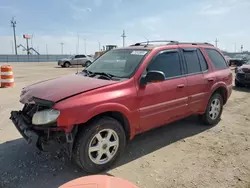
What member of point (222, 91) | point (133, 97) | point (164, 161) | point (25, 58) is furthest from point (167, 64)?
point (25, 58)

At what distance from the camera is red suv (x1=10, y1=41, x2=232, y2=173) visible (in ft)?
10.5

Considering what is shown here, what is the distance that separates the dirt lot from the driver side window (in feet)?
4.27

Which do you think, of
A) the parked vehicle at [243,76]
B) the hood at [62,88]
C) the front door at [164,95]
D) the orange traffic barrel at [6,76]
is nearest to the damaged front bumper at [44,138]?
the hood at [62,88]

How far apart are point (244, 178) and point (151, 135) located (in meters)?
1.95

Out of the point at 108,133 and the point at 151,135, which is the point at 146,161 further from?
the point at 151,135

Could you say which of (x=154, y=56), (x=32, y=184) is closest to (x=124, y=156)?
(x=32, y=184)

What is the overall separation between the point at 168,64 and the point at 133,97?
1151mm

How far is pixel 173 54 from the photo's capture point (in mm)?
4602

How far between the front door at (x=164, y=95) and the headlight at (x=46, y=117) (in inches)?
53.0

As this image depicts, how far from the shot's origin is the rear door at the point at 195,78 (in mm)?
4758

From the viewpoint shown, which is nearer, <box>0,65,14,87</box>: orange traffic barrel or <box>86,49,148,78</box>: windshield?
<box>86,49,148,78</box>: windshield

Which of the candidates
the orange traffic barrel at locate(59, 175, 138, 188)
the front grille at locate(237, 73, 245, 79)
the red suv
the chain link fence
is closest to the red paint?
the red suv

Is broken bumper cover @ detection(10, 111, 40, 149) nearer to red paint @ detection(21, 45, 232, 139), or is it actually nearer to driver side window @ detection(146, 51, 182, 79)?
red paint @ detection(21, 45, 232, 139)

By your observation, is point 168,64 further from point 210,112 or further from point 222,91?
point 222,91
